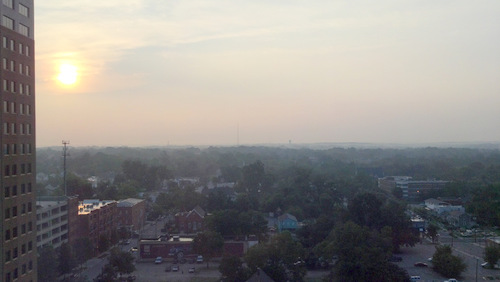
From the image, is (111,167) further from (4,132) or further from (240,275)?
(4,132)

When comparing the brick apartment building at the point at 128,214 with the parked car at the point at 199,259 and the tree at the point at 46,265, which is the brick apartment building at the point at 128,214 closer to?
the parked car at the point at 199,259

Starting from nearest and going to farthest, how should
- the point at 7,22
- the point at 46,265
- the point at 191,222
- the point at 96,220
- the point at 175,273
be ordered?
the point at 7,22, the point at 46,265, the point at 175,273, the point at 96,220, the point at 191,222

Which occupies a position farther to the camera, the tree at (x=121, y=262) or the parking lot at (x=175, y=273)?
the parking lot at (x=175, y=273)

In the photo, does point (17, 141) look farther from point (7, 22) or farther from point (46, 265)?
point (46, 265)

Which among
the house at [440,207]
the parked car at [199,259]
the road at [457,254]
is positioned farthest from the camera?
the house at [440,207]

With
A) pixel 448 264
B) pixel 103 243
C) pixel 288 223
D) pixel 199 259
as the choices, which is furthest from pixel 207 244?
pixel 448 264

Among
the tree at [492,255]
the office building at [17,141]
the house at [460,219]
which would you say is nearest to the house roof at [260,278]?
the office building at [17,141]
